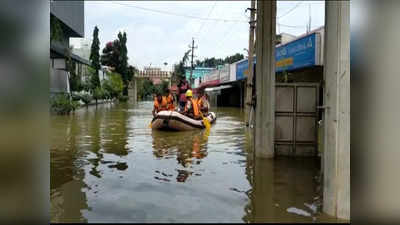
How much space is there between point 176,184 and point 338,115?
2845 mm

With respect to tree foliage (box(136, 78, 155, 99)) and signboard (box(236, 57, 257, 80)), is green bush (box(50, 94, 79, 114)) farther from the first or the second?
tree foliage (box(136, 78, 155, 99))

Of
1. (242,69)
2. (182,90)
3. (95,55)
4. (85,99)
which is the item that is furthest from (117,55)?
(182,90)

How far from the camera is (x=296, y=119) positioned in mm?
8570

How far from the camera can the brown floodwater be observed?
4.57 metres

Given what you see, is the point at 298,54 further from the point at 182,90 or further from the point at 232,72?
the point at 232,72

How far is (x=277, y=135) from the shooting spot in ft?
28.5

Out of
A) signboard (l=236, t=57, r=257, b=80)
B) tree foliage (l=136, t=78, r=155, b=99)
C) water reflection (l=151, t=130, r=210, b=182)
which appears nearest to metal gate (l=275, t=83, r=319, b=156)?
water reflection (l=151, t=130, r=210, b=182)

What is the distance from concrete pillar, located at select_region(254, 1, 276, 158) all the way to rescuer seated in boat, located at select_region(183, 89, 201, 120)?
6953mm

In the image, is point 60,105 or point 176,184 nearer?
point 176,184

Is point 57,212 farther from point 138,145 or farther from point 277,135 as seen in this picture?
point 138,145

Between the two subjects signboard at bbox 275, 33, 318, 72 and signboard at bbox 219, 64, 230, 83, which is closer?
signboard at bbox 275, 33, 318, 72

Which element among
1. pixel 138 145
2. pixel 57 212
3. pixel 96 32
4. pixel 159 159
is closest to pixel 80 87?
pixel 96 32
